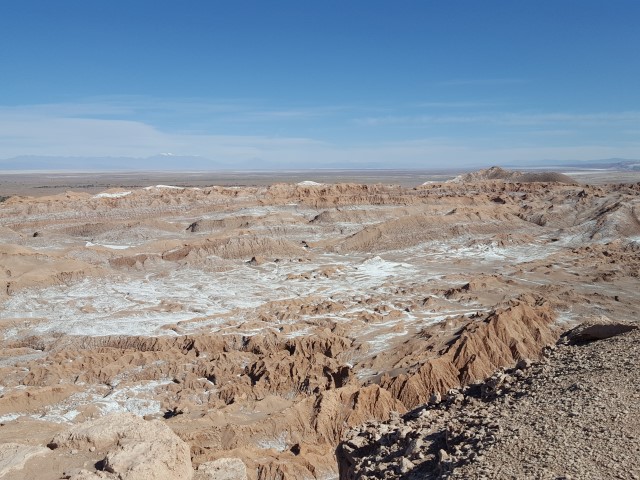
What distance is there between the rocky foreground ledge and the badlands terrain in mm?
36

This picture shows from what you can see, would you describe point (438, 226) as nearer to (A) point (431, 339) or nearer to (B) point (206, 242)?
(B) point (206, 242)

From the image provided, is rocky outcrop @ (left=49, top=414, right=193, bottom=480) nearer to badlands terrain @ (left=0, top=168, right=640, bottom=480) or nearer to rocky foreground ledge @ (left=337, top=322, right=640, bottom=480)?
badlands terrain @ (left=0, top=168, right=640, bottom=480)

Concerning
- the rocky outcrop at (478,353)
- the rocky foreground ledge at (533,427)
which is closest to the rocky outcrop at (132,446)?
the rocky foreground ledge at (533,427)

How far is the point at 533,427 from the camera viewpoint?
709cm

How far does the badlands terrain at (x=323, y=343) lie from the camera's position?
7.93 metres

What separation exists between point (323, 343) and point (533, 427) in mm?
12824

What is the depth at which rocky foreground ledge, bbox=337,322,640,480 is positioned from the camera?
6254mm

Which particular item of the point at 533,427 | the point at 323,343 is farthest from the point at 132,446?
the point at 323,343

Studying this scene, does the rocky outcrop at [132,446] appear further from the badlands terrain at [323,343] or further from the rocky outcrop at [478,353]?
the rocky outcrop at [478,353]

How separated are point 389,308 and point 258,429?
11.7 metres

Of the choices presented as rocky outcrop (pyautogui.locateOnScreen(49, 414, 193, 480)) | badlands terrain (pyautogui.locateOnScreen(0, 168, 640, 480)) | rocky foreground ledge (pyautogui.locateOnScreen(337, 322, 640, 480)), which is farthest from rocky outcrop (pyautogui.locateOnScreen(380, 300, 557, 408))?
rocky outcrop (pyautogui.locateOnScreen(49, 414, 193, 480))

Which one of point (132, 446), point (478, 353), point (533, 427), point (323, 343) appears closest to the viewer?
point (533, 427)

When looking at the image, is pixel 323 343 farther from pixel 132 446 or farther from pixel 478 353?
pixel 132 446

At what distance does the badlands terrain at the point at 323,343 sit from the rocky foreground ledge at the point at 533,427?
1.4 inches
